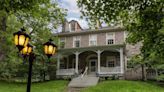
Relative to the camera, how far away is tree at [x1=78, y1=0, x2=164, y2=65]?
7.84 metres

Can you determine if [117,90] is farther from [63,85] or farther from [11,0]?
[11,0]

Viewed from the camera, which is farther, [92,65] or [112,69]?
[92,65]

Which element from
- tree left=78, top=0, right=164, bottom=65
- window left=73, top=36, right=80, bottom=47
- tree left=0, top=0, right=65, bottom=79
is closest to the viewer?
tree left=78, top=0, right=164, bottom=65

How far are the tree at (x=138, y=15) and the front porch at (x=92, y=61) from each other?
692 inches

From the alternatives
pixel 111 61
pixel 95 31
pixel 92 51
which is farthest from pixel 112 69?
pixel 95 31

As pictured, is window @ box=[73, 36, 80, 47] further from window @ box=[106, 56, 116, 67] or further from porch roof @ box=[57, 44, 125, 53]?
window @ box=[106, 56, 116, 67]

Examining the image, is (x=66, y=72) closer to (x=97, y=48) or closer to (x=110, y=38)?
(x=97, y=48)

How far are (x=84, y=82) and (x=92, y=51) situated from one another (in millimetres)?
6397

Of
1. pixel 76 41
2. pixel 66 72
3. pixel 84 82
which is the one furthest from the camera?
pixel 76 41

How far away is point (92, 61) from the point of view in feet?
101

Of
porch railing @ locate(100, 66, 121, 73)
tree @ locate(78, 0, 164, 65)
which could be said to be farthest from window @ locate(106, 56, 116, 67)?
tree @ locate(78, 0, 164, 65)

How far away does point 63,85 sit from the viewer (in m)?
23.8

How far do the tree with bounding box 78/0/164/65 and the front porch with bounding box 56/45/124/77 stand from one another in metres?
17.6

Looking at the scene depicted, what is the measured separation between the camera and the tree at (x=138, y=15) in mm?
7838
